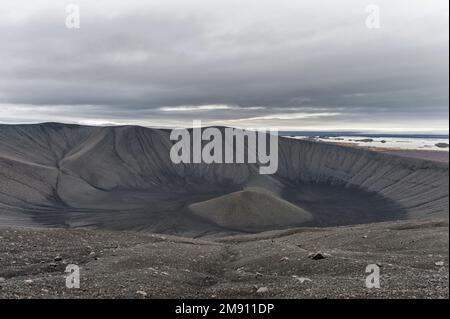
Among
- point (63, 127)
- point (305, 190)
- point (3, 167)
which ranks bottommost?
point (305, 190)

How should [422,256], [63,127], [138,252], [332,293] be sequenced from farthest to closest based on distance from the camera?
[63,127] → [138,252] → [422,256] → [332,293]

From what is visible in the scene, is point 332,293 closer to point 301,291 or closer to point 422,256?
point 301,291

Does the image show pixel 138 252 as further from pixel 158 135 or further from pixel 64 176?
pixel 158 135

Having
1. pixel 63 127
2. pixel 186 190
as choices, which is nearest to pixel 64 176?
pixel 186 190

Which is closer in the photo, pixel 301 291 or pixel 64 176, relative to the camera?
pixel 301 291

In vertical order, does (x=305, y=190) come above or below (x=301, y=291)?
below

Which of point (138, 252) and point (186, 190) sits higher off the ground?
point (138, 252)

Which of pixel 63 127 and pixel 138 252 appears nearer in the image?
pixel 138 252

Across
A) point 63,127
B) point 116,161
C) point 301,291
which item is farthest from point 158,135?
point 301,291
